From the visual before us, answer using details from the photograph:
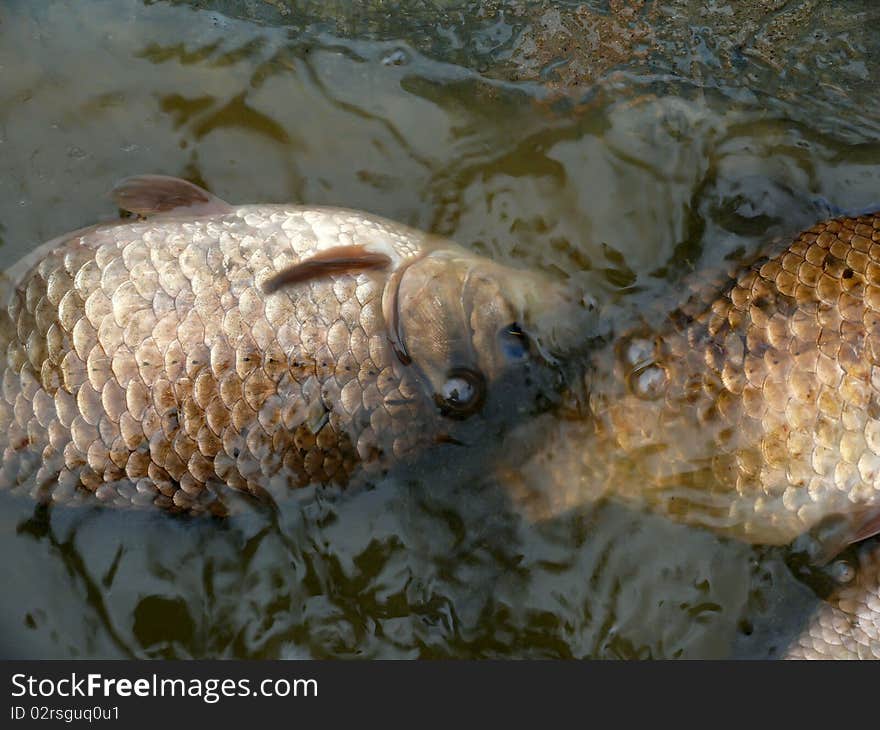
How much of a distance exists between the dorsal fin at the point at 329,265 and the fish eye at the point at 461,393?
0.57 meters

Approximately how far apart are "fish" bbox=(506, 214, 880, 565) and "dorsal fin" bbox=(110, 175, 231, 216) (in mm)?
1792

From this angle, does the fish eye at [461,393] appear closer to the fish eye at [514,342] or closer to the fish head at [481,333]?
the fish head at [481,333]

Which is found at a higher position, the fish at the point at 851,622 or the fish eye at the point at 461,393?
the fish eye at the point at 461,393

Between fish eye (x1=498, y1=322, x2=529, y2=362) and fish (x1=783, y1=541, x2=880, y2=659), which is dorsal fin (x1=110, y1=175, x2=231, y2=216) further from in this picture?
fish (x1=783, y1=541, x2=880, y2=659)

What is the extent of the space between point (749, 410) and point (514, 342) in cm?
97

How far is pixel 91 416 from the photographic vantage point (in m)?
3.13

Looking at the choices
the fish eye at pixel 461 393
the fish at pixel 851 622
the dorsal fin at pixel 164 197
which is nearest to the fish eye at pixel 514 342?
the fish eye at pixel 461 393

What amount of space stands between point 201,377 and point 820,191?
278 cm

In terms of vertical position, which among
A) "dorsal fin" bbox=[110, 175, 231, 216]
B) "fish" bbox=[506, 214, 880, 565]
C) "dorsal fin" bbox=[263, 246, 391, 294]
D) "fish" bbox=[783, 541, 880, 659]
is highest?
"dorsal fin" bbox=[110, 175, 231, 216]

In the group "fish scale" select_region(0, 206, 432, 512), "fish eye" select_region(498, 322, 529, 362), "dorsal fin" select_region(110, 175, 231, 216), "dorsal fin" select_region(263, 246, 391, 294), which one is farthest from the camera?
"dorsal fin" select_region(110, 175, 231, 216)

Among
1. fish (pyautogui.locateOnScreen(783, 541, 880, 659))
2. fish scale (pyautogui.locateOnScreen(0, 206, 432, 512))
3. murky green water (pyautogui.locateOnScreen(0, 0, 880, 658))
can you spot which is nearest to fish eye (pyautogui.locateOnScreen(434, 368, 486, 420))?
fish scale (pyautogui.locateOnScreen(0, 206, 432, 512))

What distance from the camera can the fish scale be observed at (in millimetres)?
3135

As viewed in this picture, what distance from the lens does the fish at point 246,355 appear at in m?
3.14

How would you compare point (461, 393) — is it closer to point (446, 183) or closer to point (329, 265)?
point (329, 265)
